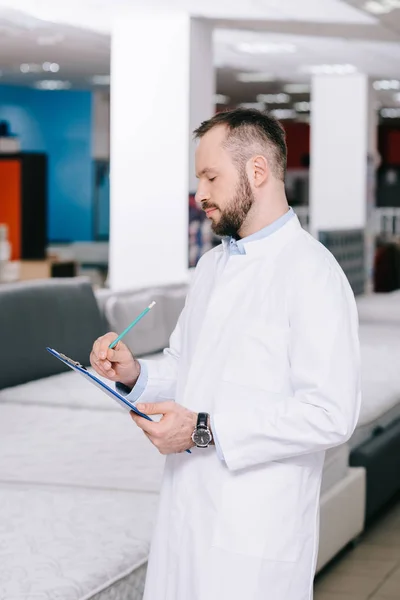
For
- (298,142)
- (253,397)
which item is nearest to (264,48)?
(253,397)

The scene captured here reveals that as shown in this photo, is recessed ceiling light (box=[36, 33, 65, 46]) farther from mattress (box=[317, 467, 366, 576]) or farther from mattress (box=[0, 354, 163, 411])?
mattress (box=[317, 467, 366, 576])

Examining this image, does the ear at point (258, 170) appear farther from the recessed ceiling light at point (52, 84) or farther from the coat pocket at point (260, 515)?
the recessed ceiling light at point (52, 84)

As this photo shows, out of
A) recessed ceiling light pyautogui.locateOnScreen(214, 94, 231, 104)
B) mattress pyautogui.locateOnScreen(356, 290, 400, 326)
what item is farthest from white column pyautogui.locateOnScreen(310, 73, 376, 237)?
recessed ceiling light pyautogui.locateOnScreen(214, 94, 231, 104)

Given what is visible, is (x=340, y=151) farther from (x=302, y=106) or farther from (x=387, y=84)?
(x=302, y=106)

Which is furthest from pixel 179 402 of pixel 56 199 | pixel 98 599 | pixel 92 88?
pixel 56 199

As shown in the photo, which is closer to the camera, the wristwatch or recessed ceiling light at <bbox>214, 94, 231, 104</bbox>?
the wristwatch

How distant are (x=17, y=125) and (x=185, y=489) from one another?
1417cm

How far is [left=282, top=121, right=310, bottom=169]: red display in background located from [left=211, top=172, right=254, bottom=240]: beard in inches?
834

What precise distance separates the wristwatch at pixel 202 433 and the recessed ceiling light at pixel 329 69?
10.3 meters

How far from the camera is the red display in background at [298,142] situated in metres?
23.0

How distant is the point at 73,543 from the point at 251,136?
1260 millimetres

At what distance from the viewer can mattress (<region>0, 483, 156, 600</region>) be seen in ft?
7.50

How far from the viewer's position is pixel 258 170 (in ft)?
5.82

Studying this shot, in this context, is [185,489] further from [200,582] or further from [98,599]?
[98,599]
